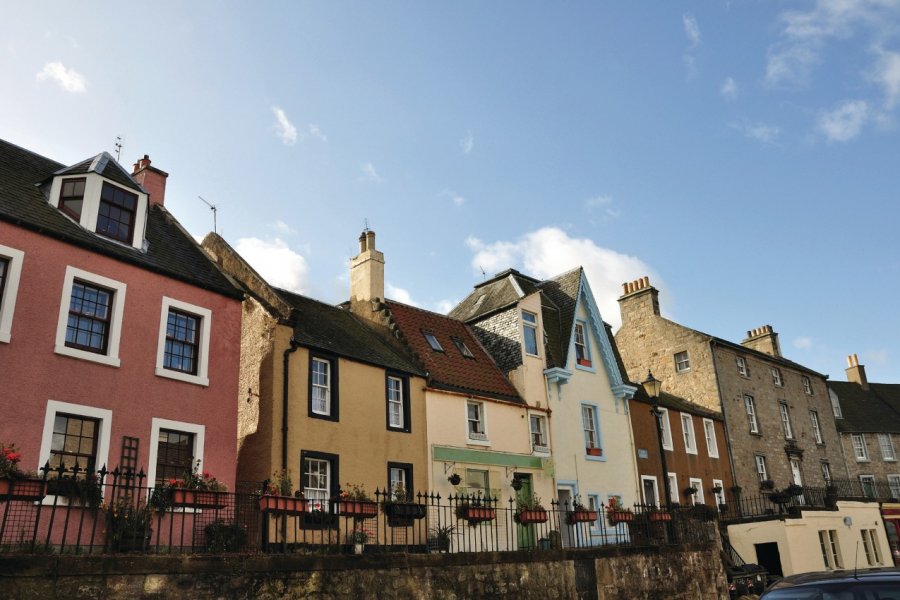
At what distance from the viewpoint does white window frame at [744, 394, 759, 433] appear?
38375 millimetres

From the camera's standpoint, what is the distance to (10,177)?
53.8 ft

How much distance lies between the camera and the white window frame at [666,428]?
106 feet

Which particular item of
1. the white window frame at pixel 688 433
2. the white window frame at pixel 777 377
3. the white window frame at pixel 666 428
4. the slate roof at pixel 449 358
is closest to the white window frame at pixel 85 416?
the slate roof at pixel 449 358

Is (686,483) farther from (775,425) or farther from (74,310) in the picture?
(74,310)

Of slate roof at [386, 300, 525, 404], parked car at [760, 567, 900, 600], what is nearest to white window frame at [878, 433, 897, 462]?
slate roof at [386, 300, 525, 404]

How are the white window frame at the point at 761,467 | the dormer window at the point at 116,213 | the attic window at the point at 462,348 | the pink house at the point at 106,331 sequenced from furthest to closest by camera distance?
1. the white window frame at the point at 761,467
2. the attic window at the point at 462,348
3. the dormer window at the point at 116,213
4. the pink house at the point at 106,331

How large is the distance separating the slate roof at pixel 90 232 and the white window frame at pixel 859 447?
1707 inches

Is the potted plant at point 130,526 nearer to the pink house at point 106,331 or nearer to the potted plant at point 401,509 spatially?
the pink house at point 106,331

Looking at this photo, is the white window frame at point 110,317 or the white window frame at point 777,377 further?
the white window frame at point 777,377

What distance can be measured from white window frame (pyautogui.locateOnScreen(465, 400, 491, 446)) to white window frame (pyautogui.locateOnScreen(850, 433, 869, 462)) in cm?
3412

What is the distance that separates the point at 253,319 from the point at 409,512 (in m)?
6.55

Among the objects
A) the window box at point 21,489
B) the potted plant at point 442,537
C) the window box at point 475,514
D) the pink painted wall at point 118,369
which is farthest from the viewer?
the potted plant at point 442,537

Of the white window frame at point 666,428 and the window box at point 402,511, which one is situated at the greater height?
the white window frame at point 666,428

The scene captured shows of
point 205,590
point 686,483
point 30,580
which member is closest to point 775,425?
point 686,483
